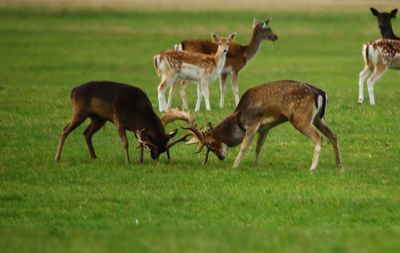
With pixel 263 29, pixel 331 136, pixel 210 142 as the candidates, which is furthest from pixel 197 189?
pixel 263 29

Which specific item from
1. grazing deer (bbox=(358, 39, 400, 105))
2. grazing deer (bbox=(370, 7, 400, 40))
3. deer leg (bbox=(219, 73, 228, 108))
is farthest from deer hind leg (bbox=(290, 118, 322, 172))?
grazing deer (bbox=(370, 7, 400, 40))

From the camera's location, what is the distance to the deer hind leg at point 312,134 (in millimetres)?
14375

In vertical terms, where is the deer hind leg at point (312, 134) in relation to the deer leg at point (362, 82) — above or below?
above

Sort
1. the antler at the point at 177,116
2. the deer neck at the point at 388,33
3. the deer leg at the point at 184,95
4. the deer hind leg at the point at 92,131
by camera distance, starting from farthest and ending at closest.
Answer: the deer neck at the point at 388,33 < the deer leg at the point at 184,95 < the deer hind leg at the point at 92,131 < the antler at the point at 177,116

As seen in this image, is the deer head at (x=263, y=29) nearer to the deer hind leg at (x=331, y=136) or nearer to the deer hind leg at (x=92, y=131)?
the deer hind leg at (x=92, y=131)

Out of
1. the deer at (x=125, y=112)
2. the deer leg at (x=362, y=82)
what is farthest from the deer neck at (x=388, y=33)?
the deer at (x=125, y=112)

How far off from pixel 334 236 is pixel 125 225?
Answer: 235cm

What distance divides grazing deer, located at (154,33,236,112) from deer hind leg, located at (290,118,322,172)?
7.07 meters

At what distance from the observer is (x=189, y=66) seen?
21.6 meters

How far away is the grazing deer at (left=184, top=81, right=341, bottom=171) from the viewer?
14422 millimetres

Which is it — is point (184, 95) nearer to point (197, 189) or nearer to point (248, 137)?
point (248, 137)

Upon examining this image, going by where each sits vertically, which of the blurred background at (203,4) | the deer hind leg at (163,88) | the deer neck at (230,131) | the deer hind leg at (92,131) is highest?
the deer neck at (230,131)

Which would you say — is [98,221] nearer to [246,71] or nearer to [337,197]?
[337,197]

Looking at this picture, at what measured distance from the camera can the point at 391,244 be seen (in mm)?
9406
